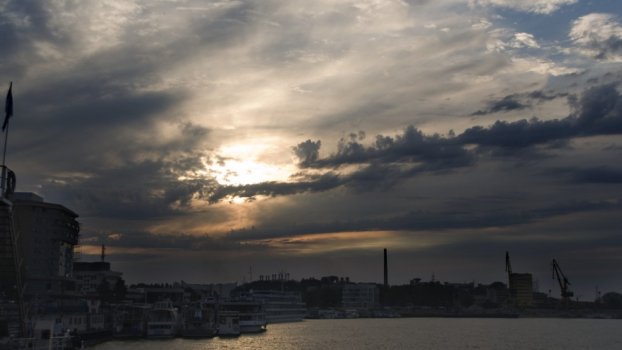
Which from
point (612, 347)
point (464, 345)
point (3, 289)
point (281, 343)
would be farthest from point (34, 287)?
point (612, 347)

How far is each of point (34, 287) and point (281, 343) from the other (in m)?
82.5

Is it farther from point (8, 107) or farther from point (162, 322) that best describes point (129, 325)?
point (8, 107)

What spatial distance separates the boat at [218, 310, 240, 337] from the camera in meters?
182

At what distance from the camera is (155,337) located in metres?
173

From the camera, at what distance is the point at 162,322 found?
175 m

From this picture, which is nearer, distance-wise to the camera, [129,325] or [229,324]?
[229,324]

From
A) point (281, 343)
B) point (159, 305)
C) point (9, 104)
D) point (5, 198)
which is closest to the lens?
point (5, 198)

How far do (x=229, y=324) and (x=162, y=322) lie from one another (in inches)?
743

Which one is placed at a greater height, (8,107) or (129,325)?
(8,107)

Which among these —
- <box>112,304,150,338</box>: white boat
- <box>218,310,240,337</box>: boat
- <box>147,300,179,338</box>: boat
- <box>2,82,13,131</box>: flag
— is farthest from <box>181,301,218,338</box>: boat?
<box>2,82,13,131</box>: flag

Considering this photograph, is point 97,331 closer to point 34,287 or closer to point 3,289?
point 3,289

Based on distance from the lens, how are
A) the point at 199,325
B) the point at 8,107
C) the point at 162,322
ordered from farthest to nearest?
the point at 199,325 → the point at 162,322 → the point at 8,107

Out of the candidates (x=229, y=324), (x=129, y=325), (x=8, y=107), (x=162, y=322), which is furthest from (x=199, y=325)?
(x=8, y=107)

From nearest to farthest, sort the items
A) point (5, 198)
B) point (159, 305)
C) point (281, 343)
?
1. point (5, 198)
2. point (281, 343)
3. point (159, 305)
